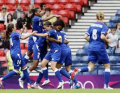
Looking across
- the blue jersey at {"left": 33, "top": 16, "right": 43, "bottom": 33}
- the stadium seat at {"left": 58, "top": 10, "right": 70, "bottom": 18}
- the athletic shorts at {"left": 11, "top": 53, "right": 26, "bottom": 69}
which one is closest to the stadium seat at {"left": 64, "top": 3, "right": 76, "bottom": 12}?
the stadium seat at {"left": 58, "top": 10, "right": 70, "bottom": 18}

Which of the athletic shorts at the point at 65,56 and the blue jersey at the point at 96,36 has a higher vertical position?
the blue jersey at the point at 96,36

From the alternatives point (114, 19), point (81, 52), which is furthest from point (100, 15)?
point (114, 19)

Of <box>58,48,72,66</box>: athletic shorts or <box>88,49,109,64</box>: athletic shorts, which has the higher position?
<box>88,49,109,64</box>: athletic shorts

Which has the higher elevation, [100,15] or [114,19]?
[100,15]

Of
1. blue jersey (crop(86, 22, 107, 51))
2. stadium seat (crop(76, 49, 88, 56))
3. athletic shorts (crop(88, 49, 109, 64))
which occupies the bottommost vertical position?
stadium seat (crop(76, 49, 88, 56))

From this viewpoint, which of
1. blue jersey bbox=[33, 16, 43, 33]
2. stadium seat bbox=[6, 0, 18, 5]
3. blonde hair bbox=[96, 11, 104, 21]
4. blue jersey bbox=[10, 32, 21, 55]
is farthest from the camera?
stadium seat bbox=[6, 0, 18, 5]

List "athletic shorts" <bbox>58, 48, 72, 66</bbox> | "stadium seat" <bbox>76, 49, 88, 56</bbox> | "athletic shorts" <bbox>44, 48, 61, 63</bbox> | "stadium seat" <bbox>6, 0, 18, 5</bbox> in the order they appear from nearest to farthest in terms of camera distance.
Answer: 1. "athletic shorts" <bbox>44, 48, 61, 63</bbox>
2. "athletic shorts" <bbox>58, 48, 72, 66</bbox>
3. "stadium seat" <bbox>76, 49, 88, 56</bbox>
4. "stadium seat" <bbox>6, 0, 18, 5</bbox>

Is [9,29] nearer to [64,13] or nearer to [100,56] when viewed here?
[100,56]

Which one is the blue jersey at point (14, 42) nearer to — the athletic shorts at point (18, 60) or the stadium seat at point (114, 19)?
the athletic shorts at point (18, 60)

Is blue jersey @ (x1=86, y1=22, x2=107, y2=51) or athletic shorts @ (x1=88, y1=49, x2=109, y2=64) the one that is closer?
blue jersey @ (x1=86, y1=22, x2=107, y2=51)

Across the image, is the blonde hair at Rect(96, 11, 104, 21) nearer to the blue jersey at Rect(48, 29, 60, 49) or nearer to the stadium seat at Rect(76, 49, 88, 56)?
the blue jersey at Rect(48, 29, 60, 49)

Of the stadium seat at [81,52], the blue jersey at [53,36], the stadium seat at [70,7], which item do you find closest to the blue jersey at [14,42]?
the blue jersey at [53,36]

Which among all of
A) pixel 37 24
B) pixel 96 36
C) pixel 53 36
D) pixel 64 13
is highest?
pixel 37 24

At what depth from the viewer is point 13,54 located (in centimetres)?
1828
